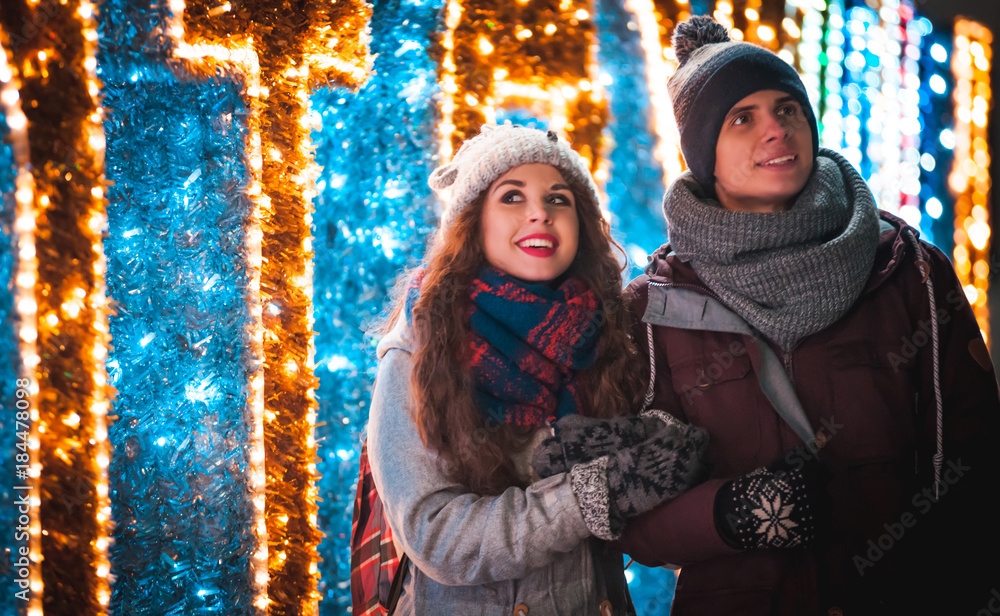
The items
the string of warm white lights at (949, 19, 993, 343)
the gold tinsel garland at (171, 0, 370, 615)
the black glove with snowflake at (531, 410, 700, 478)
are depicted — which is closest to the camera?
the black glove with snowflake at (531, 410, 700, 478)

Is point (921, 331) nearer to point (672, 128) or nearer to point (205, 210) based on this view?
point (672, 128)

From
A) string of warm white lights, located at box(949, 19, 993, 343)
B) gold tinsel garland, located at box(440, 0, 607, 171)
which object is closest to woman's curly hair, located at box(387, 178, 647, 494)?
gold tinsel garland, located at box(440, 0, 607, 171)

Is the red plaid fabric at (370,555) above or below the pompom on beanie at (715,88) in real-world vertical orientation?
below

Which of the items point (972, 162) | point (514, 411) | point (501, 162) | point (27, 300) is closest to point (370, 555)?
Result: point (514, 411)

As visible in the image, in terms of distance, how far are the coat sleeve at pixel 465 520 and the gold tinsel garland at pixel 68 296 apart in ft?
3.39

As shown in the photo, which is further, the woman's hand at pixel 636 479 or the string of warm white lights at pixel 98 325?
the string of warm white lights at pixel 98 325

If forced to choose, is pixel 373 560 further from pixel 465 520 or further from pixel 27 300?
pixel 27 300

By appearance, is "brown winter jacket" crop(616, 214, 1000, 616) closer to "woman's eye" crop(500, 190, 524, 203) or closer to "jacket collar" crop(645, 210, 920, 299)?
"jacket collar" crop(645, 210, 920, 299)

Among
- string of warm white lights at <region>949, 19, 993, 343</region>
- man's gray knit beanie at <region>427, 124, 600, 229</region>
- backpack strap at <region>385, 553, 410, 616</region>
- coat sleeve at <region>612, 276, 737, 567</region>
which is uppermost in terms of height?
string of warm white lights at <region>949, 19, 993, 343</region>

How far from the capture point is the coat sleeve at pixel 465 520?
151 centimetres

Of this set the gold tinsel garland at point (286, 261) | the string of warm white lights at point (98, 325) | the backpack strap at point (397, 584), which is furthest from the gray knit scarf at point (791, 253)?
the string of warm white lights at point (98, 325)

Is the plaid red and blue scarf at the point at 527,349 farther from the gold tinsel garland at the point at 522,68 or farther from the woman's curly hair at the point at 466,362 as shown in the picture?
the gold tinsel garland at the point at 522,68

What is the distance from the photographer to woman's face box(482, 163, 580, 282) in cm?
175

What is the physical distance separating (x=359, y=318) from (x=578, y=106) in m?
1.24
